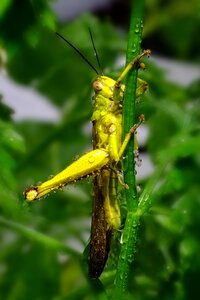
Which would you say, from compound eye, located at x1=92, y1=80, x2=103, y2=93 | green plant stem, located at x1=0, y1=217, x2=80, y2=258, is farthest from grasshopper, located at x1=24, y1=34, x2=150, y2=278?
green plant stem, located at x1=0, y1=217, x2=80, y2=258

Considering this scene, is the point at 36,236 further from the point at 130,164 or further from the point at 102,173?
→ the point at 130,164

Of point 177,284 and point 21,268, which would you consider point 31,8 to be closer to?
point 177,284

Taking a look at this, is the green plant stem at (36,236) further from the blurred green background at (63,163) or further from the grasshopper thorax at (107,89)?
the grasshopper thorax at (107,89)

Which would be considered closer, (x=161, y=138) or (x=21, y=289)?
(x=21, y=289)

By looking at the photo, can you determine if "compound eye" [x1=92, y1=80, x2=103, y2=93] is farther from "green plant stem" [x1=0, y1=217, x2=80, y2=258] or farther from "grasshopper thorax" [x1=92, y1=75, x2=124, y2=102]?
"green plant stem" [x1=0, y1=217, x2=80, y2=258]

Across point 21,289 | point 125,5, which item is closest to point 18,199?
point 21,289

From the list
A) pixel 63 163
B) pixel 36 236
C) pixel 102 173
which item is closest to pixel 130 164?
pixel 102 173
